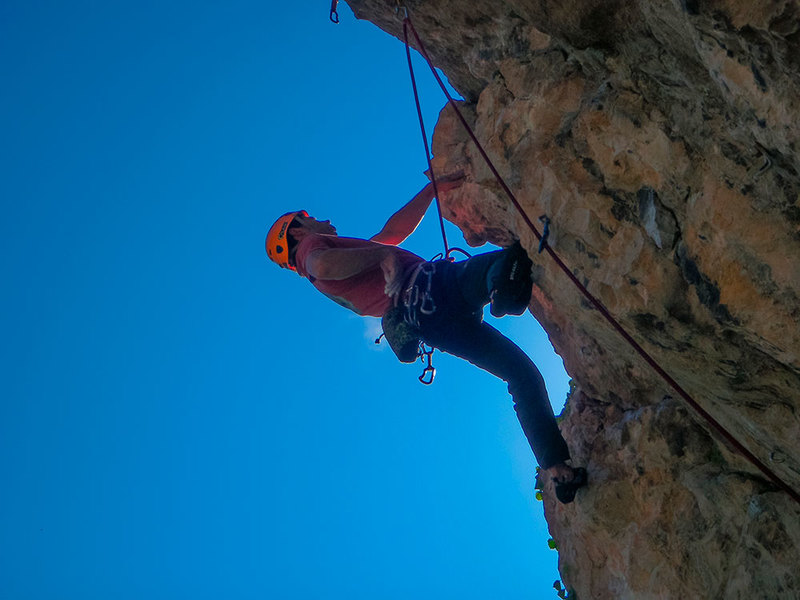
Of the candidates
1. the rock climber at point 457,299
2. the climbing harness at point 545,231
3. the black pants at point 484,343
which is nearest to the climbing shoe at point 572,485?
the rock climber at point 457,299

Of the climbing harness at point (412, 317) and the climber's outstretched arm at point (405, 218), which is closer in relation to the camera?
the climbing harness at point (412, 317)

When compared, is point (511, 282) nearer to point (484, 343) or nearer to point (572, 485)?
point (484, 343)

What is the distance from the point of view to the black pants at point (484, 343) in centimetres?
438

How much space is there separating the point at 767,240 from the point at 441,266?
8.19 ft

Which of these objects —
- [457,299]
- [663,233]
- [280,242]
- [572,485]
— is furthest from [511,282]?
[280,242]

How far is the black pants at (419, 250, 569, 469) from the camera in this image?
172 inches

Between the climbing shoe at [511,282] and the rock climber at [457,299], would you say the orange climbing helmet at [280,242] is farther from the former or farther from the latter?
the climbing shoe at [511,282]

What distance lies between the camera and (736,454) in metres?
3.47

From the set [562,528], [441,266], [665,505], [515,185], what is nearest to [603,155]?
[515,185]

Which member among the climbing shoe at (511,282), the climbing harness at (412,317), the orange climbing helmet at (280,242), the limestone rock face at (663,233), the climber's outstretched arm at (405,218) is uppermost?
the orange climbing helmet at (280,242)

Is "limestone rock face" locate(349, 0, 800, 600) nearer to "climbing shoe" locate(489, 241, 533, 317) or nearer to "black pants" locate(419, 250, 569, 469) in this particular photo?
"climbing shoe" locate(489, 241, 533, 317)

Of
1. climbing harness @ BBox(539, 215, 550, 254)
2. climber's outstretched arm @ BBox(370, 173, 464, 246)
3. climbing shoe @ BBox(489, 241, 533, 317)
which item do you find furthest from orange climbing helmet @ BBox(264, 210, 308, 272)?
climbing harness @ BBox(539, 215, 550, 254)

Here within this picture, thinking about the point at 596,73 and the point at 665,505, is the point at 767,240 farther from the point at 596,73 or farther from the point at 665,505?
the point at 665,505

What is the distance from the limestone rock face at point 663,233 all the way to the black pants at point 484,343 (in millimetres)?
432
